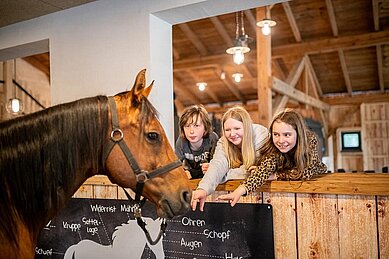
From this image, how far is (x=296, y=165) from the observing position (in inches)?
66.4

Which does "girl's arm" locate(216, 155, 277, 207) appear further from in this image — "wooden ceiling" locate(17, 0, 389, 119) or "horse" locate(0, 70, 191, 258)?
"wooden ceiling" locate(17, 0, 389, 119)

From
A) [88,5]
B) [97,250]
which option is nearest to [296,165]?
[97,250]

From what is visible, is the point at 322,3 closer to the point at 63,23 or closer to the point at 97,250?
the point at 63,23

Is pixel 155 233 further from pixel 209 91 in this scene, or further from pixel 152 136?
pixel 209 91

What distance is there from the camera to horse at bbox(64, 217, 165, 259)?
6.92 feet

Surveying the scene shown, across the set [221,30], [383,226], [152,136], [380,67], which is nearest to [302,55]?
[380,67]

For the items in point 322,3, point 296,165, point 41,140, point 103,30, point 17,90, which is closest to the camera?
point 41,140

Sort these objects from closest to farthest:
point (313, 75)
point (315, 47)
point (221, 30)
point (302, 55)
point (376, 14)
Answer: point (376, 14)
point (221, 30)
point (315, 47)
point (302, 55)
point (313, 75)

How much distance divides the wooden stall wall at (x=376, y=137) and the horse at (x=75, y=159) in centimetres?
963

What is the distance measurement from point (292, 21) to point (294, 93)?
1.35 meters

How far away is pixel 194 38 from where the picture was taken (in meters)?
7.91

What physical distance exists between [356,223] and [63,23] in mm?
2141

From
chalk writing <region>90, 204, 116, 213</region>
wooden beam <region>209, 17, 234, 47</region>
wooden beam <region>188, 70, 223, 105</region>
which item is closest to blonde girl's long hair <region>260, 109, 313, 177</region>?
chalk writing <region>90, 204, 116, 213</region>

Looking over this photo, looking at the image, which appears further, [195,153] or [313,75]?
[313,75]
